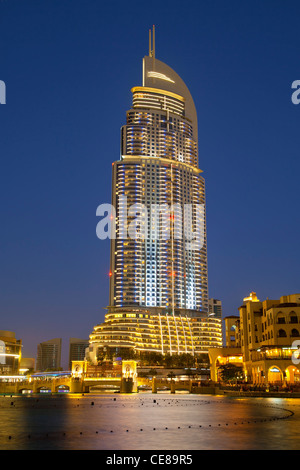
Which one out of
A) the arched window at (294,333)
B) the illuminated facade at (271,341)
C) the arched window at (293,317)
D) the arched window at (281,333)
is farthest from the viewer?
the arched window at (293,317)

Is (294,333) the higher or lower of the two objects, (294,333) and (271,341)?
the higher

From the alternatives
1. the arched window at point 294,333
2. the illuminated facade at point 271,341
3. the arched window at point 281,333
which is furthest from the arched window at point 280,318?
the arched window at point 294,333

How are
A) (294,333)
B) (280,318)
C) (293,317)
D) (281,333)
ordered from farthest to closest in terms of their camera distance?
(280,318), (293,317), (281,333), (294,333)

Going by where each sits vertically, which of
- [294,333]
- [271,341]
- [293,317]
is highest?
[293,317]

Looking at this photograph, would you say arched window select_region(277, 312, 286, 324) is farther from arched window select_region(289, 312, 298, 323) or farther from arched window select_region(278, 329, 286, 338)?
arched window select_region(278, 329, 286, 338)

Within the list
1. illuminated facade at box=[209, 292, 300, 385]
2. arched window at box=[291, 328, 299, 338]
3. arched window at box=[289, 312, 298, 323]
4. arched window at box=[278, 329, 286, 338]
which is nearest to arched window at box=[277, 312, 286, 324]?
illuminated facade at box=[209, 292, 300, 385]

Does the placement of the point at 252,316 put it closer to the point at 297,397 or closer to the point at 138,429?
the point at 297,397

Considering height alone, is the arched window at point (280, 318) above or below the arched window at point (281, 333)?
above

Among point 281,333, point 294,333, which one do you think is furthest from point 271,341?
point 294,333

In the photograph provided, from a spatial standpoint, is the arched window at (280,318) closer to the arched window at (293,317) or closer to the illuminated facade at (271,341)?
the illuminated facade at (271,341)

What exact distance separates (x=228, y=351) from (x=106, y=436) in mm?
133271

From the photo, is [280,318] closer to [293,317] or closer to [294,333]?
[293,317]

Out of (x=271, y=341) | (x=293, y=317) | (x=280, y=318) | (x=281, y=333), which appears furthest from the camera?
(x=271, y=341)
